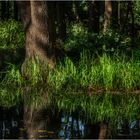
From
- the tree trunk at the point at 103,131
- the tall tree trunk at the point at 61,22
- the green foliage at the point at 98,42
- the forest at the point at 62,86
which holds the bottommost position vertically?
the tree trunk at the point at 103,131

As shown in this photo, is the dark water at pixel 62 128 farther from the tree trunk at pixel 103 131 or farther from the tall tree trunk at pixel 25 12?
the tall tree trunk at pixel 25 12

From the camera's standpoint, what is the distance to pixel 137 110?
34.9 ft

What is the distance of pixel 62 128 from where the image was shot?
30.0 ft

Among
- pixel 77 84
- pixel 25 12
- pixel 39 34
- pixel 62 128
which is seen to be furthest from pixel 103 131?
pixel 25 12

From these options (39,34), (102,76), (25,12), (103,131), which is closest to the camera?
(103,131)

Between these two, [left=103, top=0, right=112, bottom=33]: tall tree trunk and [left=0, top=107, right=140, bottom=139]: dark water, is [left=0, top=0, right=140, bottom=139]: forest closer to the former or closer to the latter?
[left=0, top=107, right=140, bottom=139]: dark water

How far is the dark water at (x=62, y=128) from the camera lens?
27.8 feet

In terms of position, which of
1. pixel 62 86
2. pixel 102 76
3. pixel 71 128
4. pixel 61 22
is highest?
pixel 61 22

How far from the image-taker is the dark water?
8469mm

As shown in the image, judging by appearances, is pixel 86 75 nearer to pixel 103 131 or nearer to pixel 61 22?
pixel 103 131

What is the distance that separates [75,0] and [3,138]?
85.4 ft

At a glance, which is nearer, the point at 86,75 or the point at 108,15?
the point at 86,75

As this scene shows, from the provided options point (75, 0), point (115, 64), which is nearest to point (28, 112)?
point (115, 64)

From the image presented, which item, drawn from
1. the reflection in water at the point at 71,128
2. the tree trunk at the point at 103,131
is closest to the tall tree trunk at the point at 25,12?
the reflection in water at the point at 71,128
